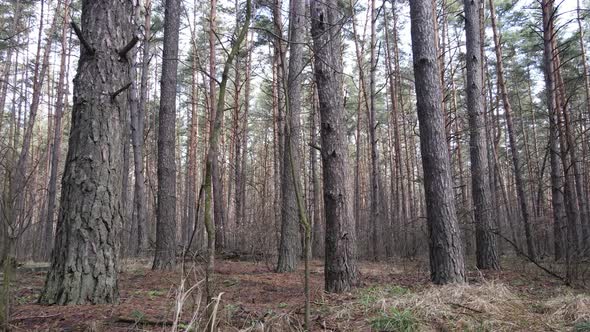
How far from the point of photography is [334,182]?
4.66 metres

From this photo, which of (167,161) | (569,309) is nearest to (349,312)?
(569,309)

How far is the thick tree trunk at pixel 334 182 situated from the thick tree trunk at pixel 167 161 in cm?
379

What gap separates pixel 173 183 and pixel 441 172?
5.09 metres

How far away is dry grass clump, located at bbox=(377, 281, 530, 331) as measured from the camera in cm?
310

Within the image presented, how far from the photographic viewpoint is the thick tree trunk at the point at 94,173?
10.8 ft

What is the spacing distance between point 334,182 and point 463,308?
75.6 inches

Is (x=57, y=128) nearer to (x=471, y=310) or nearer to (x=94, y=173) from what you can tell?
(x=94, y=173)

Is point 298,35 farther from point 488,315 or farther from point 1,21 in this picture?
point 1,21

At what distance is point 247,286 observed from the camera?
222 inches

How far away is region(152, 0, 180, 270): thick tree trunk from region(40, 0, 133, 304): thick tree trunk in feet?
12.3

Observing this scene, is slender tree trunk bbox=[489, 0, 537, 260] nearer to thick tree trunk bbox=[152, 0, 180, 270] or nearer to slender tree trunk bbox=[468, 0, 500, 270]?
slender tree trunk bbox=[468, 0, 500, 270]

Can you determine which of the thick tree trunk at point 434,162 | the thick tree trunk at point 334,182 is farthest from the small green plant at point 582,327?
the thick tree trunk at point 334,182

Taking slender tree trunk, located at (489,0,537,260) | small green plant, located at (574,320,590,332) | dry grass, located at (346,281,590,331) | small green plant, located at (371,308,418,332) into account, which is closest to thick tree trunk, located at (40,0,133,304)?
dry grass, located at (346,281,590,331)

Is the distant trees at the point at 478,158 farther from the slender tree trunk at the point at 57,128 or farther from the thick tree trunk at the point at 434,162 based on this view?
the slender tree trunk at the point at 57,128
